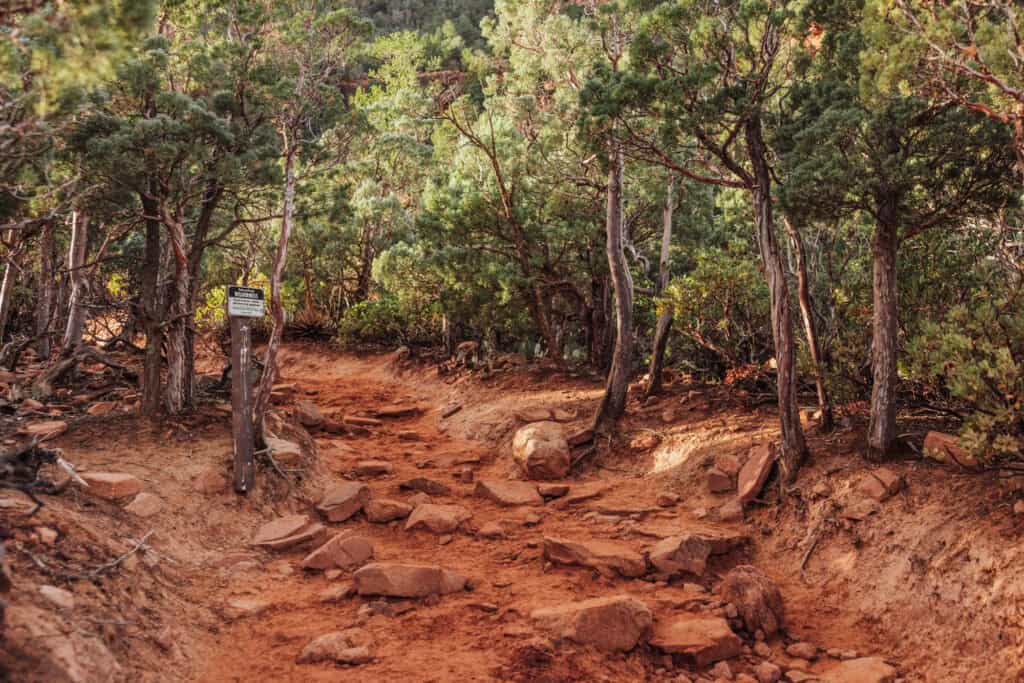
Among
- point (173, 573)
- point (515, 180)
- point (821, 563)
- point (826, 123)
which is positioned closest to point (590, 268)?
point (515, 180)

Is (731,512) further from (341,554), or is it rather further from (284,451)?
(284,451)

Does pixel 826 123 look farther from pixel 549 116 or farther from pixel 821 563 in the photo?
pixel 549 116

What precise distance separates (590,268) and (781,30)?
23.5ft

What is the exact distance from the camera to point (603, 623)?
228 inches

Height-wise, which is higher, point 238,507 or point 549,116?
point 549,116

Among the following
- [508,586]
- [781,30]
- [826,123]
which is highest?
[781,30]

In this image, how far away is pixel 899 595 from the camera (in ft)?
21.2

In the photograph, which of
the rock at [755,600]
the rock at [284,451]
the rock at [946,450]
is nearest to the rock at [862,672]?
the rock at [755,600]

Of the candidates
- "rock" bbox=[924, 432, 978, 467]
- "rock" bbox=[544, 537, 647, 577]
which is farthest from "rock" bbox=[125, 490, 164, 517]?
"rock" bbox=[924, 432, 978, 467]

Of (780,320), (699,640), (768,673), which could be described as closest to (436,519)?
(699,640)

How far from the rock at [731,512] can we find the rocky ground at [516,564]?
0.09 feet

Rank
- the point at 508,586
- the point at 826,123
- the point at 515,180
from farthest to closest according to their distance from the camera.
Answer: the point at 515,180 < the point at 826,123 < the point at 508,586

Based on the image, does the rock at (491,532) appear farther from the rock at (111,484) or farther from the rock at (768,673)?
the rock at (111,484)

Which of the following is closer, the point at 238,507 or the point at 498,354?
the point at 238,507
